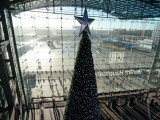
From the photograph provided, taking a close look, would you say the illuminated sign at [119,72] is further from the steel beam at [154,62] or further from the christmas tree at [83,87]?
the christmas tree at [83,87]

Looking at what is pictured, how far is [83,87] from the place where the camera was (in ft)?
16.5

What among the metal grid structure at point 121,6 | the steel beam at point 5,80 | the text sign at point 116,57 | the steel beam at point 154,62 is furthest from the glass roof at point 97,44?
the steel beam at point 5,80

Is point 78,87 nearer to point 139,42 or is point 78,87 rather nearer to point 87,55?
point 87,55

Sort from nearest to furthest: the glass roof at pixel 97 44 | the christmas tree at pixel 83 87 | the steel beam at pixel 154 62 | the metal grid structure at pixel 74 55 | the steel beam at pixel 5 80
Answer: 1. the christmas tree at pixel 83 87
2. the steel beam at pixel 5 80
3. the metal grid structure at pixel 74 55
4. the glass roof at pixel 97 44
5. the steel beam at pixel 154 62

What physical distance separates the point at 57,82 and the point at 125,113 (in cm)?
943

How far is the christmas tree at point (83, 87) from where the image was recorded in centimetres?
491

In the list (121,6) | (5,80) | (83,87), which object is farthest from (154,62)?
(5,80)

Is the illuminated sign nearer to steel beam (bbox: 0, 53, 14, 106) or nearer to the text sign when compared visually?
the text sign

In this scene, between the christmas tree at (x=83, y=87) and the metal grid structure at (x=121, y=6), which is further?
the metal grid structure at (x=121, y=6)

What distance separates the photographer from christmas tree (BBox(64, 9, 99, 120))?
4910 mm

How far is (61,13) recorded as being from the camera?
449 inches

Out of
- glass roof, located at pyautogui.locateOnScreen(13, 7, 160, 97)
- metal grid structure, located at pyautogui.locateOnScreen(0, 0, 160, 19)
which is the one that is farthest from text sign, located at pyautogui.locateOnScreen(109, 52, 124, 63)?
metal grid structure, located at pyautogui.locateOnScreen(0, 0, 160, 19)

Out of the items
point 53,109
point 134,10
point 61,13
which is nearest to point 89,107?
point 53,109

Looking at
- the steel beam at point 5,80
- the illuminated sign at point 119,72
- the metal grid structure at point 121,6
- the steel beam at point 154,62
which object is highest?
the metal grid structure at point 121,6
